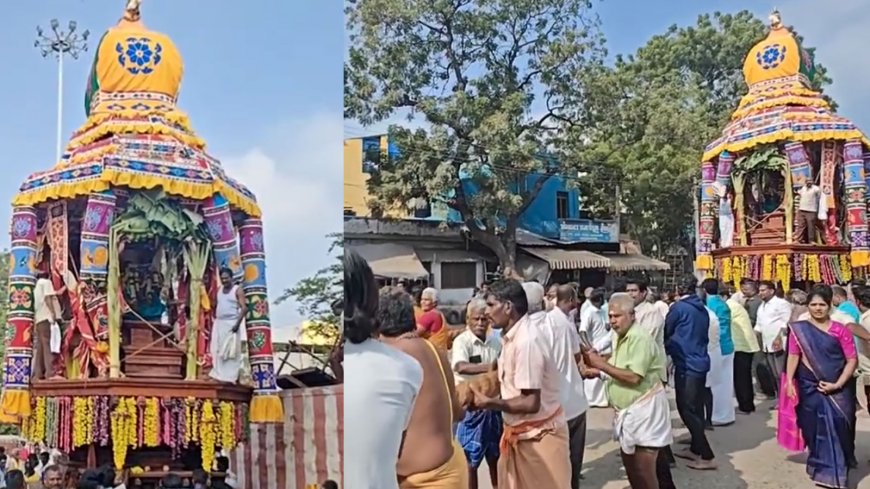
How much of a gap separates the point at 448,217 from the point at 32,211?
1.31 meters

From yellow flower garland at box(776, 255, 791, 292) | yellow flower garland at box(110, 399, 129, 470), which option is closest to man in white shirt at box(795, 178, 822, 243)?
yellow flower garland at box(776, 255, 791, 292)

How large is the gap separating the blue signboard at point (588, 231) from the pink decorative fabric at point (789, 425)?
3.09 ft

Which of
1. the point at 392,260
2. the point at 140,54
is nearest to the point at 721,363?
the point at 392,260

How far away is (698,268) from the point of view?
4441mm

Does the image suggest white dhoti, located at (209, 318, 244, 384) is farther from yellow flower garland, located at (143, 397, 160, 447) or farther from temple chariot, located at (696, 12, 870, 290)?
temple chariot, located at (696, 12, 870, 290)

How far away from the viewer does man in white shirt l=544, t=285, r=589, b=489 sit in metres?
2.97

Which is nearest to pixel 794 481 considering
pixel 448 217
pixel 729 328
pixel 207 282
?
pixel 729 328

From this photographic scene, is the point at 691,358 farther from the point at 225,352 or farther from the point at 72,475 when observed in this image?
the point at 72,475

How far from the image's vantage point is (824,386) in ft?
11.3

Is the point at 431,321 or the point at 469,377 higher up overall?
the point at 431,321

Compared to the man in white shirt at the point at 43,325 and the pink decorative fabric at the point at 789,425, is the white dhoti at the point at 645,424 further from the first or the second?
the man in white shirt at the point at 43,325

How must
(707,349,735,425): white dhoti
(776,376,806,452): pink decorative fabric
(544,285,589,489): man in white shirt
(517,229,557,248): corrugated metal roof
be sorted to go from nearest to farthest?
(544,285,589,489): man in white shirt < (517,229,557,248): corrugated metal roof < (776,376,806,452): pink decorative fabric < (707,349,735,425): white dhoti

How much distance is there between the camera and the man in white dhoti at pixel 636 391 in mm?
3004

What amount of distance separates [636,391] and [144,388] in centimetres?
163
